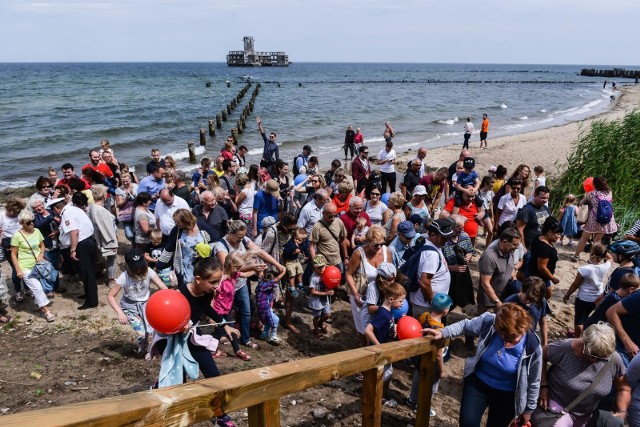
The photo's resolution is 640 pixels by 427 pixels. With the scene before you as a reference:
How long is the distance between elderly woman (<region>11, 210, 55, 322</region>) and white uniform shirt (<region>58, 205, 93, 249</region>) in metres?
0.30

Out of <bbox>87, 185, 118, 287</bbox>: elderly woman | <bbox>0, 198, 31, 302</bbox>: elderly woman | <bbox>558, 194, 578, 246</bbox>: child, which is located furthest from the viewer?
<bbox>558, 194, 578, 246</bbox>: child

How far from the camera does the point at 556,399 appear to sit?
3654 mm

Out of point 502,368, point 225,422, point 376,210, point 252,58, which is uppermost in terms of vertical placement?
point 252,58

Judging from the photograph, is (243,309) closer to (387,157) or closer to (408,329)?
(408,329)

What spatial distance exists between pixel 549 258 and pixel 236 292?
3827 millimetres

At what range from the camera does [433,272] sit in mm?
4820

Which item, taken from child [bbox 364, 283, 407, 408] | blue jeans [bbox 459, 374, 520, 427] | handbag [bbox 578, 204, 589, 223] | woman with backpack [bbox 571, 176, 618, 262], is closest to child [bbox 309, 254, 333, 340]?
child [bbox 364, 283, 407, 408]

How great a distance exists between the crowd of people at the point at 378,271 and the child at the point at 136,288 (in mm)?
16

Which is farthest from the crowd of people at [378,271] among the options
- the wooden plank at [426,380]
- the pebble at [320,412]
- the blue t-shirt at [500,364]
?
the pebble at [320,412]

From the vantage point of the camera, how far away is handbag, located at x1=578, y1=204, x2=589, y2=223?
28.3 ft

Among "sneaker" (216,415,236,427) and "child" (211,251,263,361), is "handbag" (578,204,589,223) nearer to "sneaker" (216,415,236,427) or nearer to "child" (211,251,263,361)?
"child" (211,251,263,361)

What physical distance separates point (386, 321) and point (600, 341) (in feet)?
5.92

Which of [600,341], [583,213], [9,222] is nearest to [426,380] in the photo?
[600,341]

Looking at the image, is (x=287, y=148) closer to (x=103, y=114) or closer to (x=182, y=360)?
(x=103, y=114)
